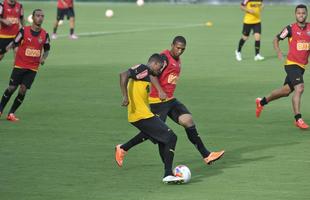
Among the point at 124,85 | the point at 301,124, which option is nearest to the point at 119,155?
the point at 124,85

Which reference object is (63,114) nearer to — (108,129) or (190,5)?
(108,129)

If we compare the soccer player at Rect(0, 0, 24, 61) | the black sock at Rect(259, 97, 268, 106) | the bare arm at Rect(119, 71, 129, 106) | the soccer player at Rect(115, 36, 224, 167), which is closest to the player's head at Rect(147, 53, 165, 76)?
the bare arm at Rect(119, 71, 129, 106)

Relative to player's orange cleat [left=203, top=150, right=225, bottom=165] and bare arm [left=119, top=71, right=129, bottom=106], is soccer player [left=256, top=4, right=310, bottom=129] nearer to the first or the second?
player's orange cleat [left=203, top=150, right=225, bottom=165]

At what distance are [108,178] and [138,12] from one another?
132ft

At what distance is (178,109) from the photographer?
13.1m

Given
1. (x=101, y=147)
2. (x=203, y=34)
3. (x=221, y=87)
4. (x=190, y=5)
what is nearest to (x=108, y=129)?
(x=101, y=147)

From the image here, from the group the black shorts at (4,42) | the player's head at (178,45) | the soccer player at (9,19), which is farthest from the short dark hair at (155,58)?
the black shorts at (4,42)

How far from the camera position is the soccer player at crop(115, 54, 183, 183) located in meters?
11.9

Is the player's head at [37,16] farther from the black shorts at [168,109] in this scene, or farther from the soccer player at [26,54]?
the black shorts at [168,109]

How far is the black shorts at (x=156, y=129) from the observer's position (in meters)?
12.0

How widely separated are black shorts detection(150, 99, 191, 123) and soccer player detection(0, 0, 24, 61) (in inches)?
383

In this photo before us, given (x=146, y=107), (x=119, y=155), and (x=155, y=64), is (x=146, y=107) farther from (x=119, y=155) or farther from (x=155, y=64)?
(x=119, y=155)

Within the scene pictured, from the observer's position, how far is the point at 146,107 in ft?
39.7

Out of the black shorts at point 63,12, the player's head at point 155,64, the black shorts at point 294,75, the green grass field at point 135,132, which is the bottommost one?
the black shorts at point 63,12
